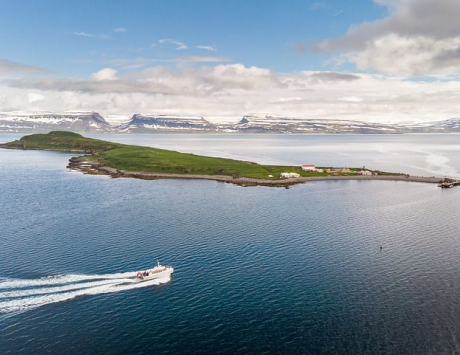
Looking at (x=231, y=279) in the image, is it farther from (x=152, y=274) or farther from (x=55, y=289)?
(x=55, y=289)

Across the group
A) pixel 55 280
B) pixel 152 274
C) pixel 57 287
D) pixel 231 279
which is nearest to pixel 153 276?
pixel 152 274

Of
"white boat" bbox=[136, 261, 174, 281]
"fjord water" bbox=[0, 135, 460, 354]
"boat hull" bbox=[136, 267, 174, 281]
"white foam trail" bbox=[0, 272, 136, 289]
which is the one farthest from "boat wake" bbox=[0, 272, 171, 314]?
"white boat" bbox=[136, 261, 174, 281]

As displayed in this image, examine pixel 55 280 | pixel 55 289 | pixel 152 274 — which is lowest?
pixel 55 289

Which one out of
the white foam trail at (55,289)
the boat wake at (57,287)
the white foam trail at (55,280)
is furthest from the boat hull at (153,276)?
the white foam trail at (55,280)

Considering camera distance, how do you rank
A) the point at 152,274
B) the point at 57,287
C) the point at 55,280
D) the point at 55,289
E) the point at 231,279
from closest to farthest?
the point at 55,289 < the point at 57,287 < the point at 55,280 < the point at 152,274 < the point at 231,279

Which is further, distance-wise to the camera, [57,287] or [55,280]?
[55,280]

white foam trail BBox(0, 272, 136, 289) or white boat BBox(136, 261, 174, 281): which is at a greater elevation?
white boat BBox(136, 261, 174, 281)

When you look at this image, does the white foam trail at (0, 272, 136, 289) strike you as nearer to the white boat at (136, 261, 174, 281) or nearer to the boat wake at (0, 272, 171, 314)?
the boat wake at (0, 272, 171, 314)
